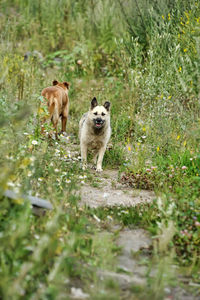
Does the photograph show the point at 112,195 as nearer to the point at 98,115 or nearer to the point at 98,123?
the point at 98,123

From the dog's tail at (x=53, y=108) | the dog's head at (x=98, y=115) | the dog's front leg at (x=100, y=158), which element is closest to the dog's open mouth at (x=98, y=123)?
the dog's head at (x=98, y=115)

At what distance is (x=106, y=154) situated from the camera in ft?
22.5

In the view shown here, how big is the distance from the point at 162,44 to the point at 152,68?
0.46 metres

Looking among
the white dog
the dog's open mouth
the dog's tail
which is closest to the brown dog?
the dog's tail

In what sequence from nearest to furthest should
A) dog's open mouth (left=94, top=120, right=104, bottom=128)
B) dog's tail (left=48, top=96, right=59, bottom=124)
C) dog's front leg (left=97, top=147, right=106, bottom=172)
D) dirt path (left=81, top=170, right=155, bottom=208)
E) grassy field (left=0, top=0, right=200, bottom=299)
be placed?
grassy field (left=0, top=0, right=200, bottom=299) < dirt path (left=81, top=170, right=155, bottom=208) < dog's front leg (left=97, top=147, right=106, bottom=172) < dog's open mouth (left=94, top=120, right=104, bottom=128) < dog's tail (left=48, top=96, right=59, bottom=124)

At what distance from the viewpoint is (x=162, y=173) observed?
5113 mm

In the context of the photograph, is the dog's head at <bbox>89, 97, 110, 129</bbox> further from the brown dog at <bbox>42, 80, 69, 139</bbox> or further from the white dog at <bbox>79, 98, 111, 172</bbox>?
the brown dog at <bbox>42, 80, 69, 139</bbox>

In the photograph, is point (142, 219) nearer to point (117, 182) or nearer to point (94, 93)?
point (117, 182)

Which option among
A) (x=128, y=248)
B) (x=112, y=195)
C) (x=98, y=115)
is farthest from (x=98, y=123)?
(x=128, y=248)

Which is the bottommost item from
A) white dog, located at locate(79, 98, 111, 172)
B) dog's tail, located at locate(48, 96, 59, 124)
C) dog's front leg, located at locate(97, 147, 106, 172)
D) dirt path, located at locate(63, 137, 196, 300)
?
dirt path, located at locate(63, 137, 196, 300)

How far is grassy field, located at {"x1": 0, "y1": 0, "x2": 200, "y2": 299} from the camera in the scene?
115 inches

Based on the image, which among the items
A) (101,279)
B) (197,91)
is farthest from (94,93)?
(101,279)

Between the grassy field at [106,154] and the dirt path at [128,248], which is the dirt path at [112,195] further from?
the grassy field at [106,154]

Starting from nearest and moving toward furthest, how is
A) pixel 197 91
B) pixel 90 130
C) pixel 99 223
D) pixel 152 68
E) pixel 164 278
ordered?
pixel 164 278
pixel 99 223
pixel 197 91
pixel 90 130
pixel 152 68
